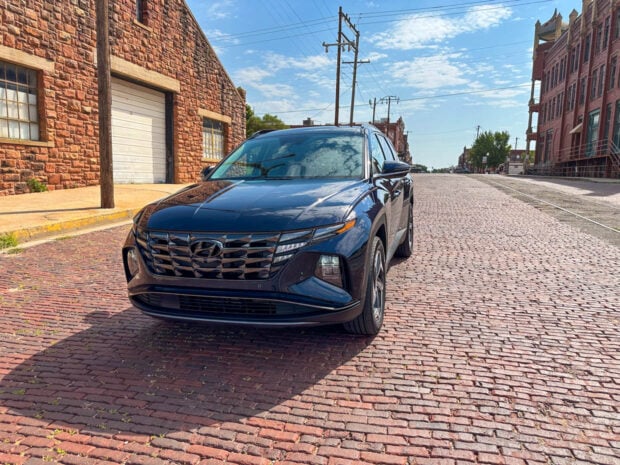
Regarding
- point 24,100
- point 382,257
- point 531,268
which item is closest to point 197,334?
point 382,257

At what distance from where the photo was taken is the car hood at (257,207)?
9.47 ft

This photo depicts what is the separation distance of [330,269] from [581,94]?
48.6 m

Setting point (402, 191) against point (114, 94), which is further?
point (114, 94)

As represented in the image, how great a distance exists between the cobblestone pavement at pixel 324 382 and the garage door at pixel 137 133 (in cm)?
1108

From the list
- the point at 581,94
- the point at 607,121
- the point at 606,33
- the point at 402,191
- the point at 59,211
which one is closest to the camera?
the point at 402,191

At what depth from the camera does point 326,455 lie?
2129 mm

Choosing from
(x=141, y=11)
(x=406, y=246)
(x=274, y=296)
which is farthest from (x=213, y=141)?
(x=274, y=296)

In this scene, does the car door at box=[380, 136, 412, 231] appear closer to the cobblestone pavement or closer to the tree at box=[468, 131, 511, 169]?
the cobblestone pavement

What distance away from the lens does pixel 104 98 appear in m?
9.88

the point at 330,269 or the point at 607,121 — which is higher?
the point at 607,121

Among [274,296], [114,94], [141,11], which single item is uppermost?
[141,11]

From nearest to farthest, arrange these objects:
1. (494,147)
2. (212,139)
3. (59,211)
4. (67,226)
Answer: (67,226)
(59,211)
(212,139)
(494,147)

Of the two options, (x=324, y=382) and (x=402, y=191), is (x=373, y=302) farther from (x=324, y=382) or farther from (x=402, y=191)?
(x=402, y=191)

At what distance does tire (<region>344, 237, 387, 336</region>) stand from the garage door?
13.4 m
